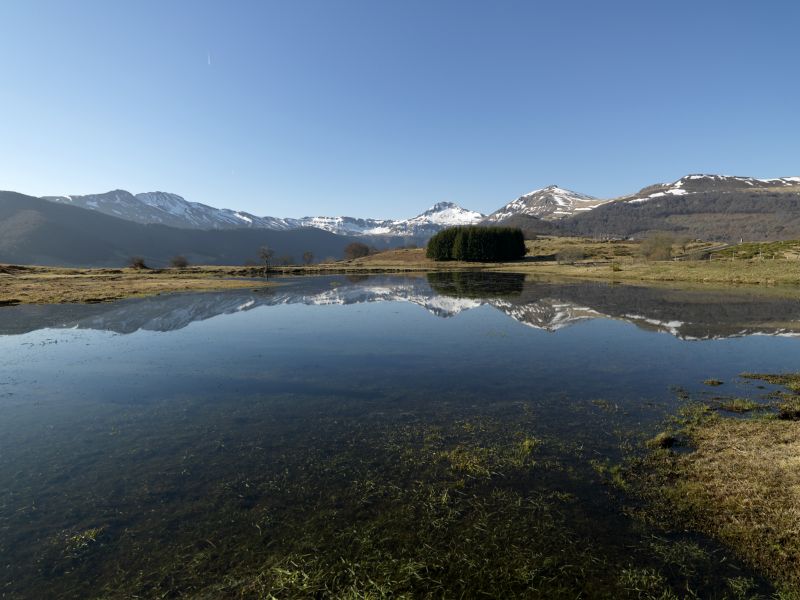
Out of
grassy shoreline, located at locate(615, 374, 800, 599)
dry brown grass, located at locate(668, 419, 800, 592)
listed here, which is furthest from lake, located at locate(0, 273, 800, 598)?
dry brown grass, located at locate(668, 419, 800, 592)

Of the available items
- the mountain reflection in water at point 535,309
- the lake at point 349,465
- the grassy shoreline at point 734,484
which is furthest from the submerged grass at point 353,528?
the mountain reflection in water at point 535,309

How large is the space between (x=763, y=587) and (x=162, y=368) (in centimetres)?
2904

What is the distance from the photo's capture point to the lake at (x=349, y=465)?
8.76 meters

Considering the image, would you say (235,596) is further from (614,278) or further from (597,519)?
(614,278)

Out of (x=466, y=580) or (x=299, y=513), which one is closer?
(x=466, y=580)

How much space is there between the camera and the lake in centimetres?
876

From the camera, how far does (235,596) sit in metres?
8.20

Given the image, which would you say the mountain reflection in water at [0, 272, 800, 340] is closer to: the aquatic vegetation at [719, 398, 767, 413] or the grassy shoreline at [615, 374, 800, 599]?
the aquatic vegetation at [719, 398, 767, 413]

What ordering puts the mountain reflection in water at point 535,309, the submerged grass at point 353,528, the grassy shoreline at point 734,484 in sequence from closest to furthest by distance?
the submerged grass at point 353,528 → the grassy shoreline at point 734,484 → the mountain reflection in water at point 535,309

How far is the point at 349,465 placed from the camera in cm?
1338

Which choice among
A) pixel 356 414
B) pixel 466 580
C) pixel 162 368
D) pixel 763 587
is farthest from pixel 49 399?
pixel 763 587

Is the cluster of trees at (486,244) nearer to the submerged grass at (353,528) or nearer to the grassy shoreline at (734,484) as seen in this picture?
the grassy shoreline at (734,484)

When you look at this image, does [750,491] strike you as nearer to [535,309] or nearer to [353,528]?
[353,528]

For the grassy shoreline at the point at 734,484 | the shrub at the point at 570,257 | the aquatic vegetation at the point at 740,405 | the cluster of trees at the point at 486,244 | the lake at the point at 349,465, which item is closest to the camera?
the lake at the point at 349,465
